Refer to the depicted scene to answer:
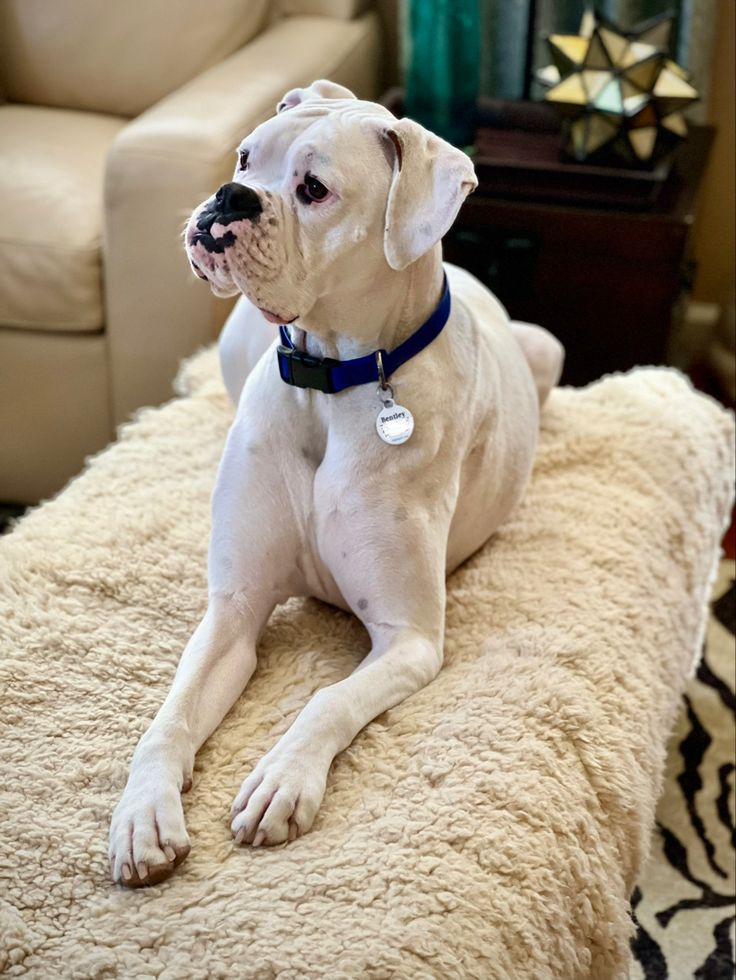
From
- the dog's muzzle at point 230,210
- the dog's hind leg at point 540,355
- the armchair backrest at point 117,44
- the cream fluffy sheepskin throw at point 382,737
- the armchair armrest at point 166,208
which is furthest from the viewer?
the armchair backrest at point 117,44

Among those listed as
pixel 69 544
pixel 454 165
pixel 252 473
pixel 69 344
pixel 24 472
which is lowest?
pixel 24 472

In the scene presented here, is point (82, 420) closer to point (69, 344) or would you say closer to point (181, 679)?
point (69, 344)

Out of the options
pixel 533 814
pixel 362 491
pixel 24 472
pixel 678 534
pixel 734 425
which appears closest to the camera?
pixel 533 814

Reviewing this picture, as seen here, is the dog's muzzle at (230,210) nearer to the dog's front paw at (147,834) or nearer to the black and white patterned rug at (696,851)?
the dog's front paw at (147,834)

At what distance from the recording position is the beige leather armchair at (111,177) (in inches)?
76.6

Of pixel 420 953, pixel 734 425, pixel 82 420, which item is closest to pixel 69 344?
pixel 82 420

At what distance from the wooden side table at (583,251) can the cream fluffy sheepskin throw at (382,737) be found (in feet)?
1.86

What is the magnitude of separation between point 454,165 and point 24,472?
1.43 metres

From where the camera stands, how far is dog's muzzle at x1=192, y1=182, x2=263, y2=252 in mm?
1045

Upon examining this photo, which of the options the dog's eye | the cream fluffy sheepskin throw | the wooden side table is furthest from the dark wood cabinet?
the dog's eye

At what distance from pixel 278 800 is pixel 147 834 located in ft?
0.37

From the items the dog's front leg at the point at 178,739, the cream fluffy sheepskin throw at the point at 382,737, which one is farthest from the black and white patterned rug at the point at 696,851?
the dog's front leg at the point at 178,739

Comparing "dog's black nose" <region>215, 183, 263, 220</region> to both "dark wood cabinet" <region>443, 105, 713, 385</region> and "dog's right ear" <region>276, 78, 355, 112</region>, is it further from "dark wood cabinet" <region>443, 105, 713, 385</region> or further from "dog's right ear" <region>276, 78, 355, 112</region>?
"dark wood cabinet" <region>443, 105, 713, 385</region>

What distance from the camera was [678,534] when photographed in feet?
5.14
